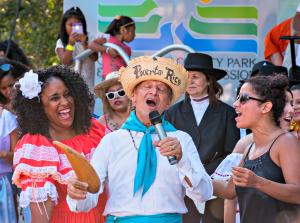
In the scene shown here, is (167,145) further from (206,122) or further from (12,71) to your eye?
(12,71)

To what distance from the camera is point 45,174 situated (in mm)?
2904

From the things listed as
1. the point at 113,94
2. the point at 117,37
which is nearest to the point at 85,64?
the point at 117,37

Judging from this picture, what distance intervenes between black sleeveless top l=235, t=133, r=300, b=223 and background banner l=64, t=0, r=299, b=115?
4.59 metres

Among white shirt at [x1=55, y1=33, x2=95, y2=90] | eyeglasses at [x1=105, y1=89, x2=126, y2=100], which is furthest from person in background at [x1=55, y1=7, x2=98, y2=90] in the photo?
eyeglasses at [x1=105, y1=89, x2=126, y2=100]

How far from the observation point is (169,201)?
8.78 ft

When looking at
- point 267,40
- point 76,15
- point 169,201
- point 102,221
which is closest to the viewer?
point 169,201

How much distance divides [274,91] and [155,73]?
38.5 inches

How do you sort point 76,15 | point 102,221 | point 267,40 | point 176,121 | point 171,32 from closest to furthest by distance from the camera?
point 102,221 → point 176,121 → point 267,40 → point 76,15 → point 171,32

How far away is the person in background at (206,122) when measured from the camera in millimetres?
4395

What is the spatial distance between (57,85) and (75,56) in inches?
129

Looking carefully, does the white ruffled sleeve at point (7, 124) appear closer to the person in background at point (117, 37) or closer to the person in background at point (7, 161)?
the person in background at point (7, 161)

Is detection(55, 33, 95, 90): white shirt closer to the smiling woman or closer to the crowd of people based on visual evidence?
the crowd of people

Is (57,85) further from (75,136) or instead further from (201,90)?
(201,90)

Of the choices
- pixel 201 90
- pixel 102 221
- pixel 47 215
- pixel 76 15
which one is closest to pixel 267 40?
pixel 201 90
